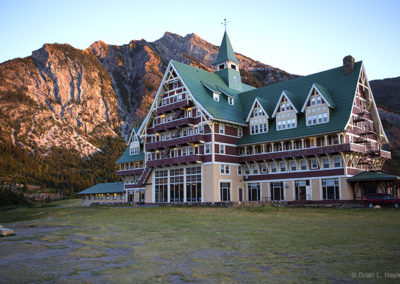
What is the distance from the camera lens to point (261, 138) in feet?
191

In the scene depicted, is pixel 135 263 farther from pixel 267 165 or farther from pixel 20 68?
pixel 20 68

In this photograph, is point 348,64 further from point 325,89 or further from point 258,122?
point 258,122

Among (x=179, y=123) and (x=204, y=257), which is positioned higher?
(x=179, y=123)

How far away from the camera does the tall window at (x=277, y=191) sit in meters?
55.6

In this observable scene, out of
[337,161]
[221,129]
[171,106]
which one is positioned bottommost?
[337,161]

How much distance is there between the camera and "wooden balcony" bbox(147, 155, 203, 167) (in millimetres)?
57378

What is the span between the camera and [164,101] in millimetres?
67188

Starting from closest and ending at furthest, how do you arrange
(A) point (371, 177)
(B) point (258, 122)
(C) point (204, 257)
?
(C) point (204, 257), (A) point (371, 177), (B) point (258, 122)

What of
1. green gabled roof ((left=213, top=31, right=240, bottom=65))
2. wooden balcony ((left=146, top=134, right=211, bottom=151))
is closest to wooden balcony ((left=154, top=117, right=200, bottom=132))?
wooden balcony ((left=146, top=134, right=211, bottom=151))

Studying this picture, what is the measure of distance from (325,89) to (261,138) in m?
12.3

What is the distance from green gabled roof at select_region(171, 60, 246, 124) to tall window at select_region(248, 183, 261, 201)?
1097 cm

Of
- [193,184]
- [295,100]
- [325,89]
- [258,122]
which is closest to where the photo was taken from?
[325,89]

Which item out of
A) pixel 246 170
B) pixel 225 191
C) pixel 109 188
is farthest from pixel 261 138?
pixel 109 188

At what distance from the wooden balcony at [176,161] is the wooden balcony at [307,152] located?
28.2ft
